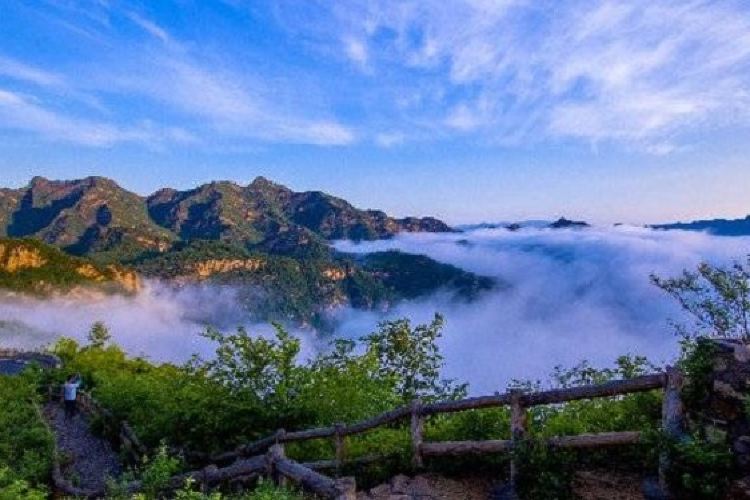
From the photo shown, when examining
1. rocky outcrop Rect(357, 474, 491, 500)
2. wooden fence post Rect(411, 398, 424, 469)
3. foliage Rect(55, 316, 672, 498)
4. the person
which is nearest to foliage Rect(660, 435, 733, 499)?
foliage Rect(55, 316, 672, 498)

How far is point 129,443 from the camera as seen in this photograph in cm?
1694

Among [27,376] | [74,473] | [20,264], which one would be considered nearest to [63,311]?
[20,264]

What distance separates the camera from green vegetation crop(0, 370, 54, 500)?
14.7 m

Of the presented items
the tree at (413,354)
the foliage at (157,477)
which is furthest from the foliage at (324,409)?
the tree at (413,354)

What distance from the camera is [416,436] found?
31.0ft

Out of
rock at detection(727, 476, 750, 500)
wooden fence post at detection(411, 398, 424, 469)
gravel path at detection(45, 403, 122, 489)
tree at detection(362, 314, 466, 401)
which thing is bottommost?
gravel path at detection(45, 403, 122, 489)

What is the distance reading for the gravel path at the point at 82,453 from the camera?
16906mm

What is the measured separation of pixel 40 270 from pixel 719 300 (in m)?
186

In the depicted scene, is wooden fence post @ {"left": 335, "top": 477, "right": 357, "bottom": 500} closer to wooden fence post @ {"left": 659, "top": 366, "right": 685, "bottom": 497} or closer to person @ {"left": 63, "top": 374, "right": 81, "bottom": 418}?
wooden fence post @ {"left": 659, "top": 366, "right": 685, "bottom": 497}

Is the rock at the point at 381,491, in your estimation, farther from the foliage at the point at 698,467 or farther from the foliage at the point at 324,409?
the foliage at the point at 698,467

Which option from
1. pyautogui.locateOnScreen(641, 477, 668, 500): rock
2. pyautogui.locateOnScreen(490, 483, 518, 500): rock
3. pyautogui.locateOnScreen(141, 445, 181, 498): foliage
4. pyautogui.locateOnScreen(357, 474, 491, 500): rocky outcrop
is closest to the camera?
pyautogui.locateOnScreen(641, 477, 668, 500): rock

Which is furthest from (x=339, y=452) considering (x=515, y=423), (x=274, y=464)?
(x=515, y=423)

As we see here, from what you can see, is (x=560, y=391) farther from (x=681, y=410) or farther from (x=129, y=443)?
(x=129, y=443)

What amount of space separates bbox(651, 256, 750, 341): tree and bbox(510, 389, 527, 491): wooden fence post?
867cm
